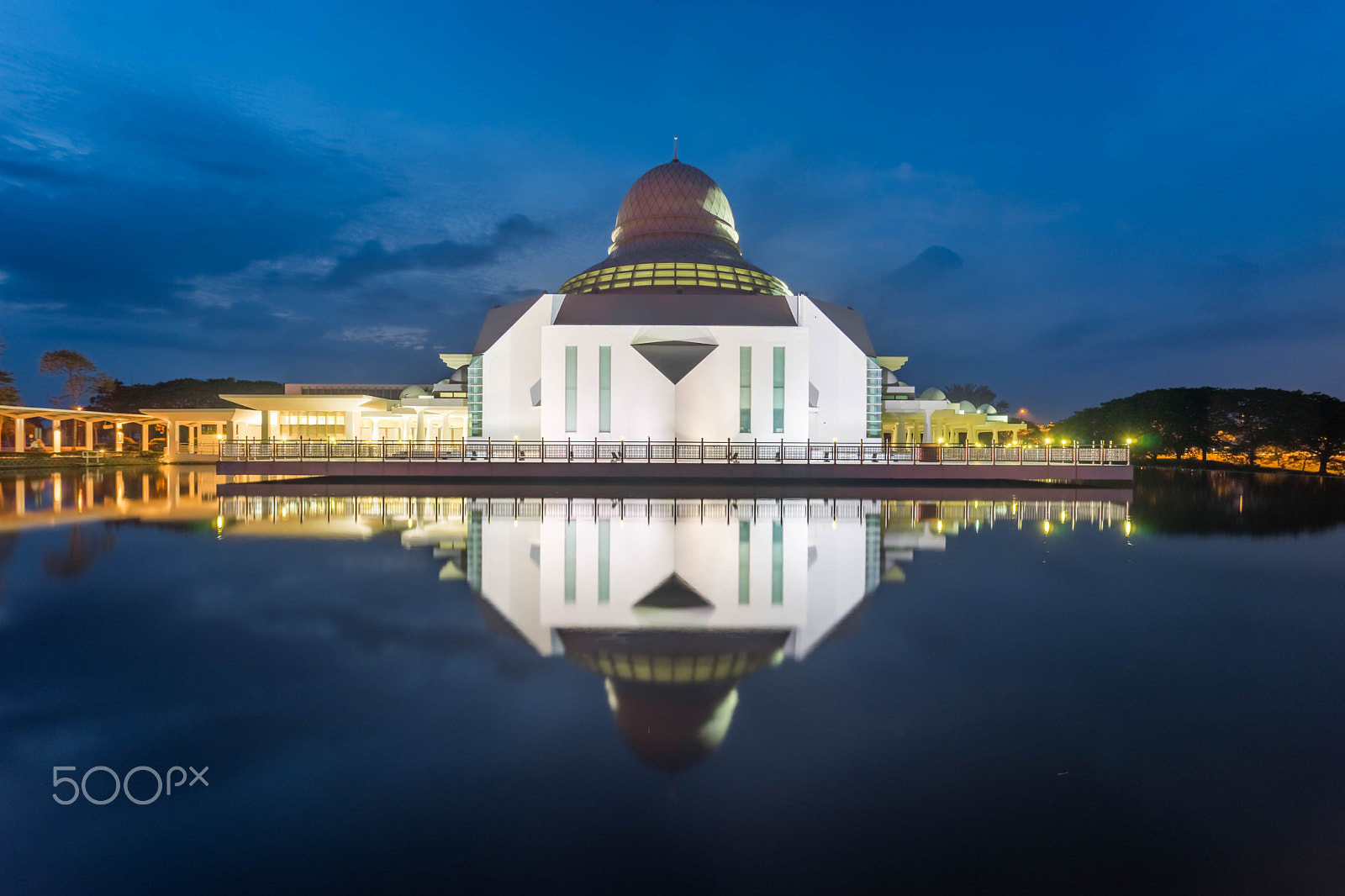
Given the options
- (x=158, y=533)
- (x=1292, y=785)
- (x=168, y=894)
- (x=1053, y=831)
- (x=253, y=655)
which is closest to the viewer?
(x=168, y=894)

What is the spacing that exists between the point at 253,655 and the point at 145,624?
5.40 ft

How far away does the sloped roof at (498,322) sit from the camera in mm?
28761

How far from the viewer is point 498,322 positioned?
29.5 m

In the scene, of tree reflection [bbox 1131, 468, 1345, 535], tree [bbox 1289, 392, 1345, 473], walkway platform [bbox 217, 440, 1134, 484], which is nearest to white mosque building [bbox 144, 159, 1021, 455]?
walkway platform [bbox 217, 440, 1134, 484]

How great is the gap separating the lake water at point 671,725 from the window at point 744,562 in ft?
0.31

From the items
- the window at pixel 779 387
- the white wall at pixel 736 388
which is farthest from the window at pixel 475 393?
the window at pixel 779 387

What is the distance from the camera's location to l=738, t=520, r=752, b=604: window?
6.07 meters

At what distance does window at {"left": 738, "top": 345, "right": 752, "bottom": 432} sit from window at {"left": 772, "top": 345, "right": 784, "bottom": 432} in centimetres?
109

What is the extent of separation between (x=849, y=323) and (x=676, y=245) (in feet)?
36.4

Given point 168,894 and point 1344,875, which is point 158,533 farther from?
point 1344,875

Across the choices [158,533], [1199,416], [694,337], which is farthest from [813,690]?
[1199,416]

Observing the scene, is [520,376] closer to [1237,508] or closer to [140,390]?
[1237,508]

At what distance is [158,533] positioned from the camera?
10172 millimetres

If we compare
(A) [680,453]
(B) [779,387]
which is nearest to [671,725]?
(A) [680,453]
